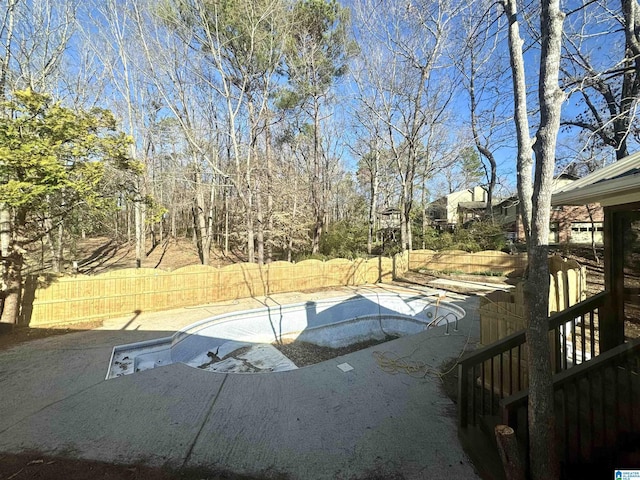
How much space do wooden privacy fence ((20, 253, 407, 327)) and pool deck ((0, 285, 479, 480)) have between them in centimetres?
193

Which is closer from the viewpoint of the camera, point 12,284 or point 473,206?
point 12,284

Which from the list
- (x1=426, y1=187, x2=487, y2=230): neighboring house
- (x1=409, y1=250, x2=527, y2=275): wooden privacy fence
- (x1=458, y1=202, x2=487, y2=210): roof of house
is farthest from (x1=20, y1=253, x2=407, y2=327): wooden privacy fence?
(x1=458, y1=202, x2=487, y2=210): roof of house

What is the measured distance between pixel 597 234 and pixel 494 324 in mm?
22342

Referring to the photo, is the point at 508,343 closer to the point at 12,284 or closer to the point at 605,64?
the point at 12,284

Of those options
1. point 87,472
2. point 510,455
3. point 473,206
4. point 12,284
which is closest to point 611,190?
point 510,455

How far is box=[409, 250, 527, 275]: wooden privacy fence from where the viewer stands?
520 inches

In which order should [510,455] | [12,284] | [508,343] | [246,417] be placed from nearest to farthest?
[510,455] < [508,343] < [246,417] < [12,284]

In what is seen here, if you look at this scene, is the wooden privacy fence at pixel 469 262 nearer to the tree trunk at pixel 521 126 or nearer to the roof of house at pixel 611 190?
the roof of house at pixel 611 190

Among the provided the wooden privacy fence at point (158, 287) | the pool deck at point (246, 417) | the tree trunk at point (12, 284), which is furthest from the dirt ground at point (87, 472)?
the wooden privacy fence at point (158, 287)

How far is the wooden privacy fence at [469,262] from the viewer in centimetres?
1320

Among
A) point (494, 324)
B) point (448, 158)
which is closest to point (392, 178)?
point (448, 158)

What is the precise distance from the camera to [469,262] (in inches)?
559

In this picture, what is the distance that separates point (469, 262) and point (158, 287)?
13.2m

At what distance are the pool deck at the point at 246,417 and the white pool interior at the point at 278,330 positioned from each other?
0.96 metres
